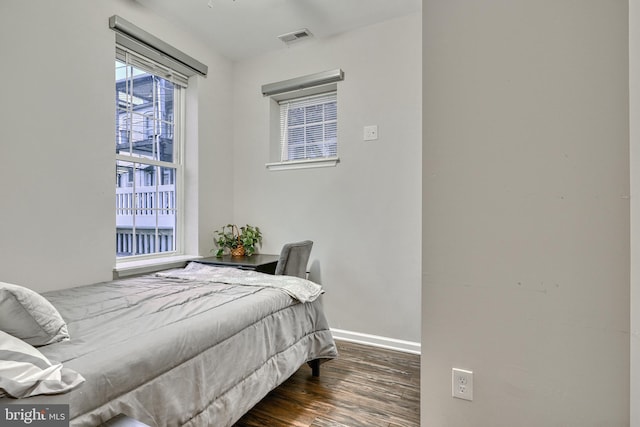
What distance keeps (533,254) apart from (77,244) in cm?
259

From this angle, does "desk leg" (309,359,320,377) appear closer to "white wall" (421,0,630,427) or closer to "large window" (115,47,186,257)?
"white wall" (421,0,630,427)

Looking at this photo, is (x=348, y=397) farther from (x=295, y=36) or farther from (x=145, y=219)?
(x=295, y=36)

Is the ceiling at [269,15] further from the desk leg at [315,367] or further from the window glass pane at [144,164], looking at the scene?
the desk leg at [315,367]

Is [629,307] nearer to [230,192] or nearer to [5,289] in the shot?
[5,289]

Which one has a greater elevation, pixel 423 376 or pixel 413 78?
pixel 413 78

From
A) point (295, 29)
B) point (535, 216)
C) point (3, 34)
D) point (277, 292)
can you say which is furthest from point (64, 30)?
point (535, 216)

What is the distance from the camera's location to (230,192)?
348cm

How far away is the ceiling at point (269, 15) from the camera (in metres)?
2.54

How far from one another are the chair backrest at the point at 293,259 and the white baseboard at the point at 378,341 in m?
0.74

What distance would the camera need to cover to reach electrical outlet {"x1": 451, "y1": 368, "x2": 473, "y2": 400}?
1.30 meters

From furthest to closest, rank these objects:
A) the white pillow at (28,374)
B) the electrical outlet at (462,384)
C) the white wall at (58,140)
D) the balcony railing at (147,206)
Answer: the balcony railing at (147,206)
the white wall at (58,140)
the electrical outlet at (462,384)
the white pillow at (28,374)

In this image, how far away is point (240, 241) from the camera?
3.23m

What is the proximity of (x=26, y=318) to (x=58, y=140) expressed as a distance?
4.62 feet

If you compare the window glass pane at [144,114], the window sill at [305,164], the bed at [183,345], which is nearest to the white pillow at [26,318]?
the bed at [183,345]
